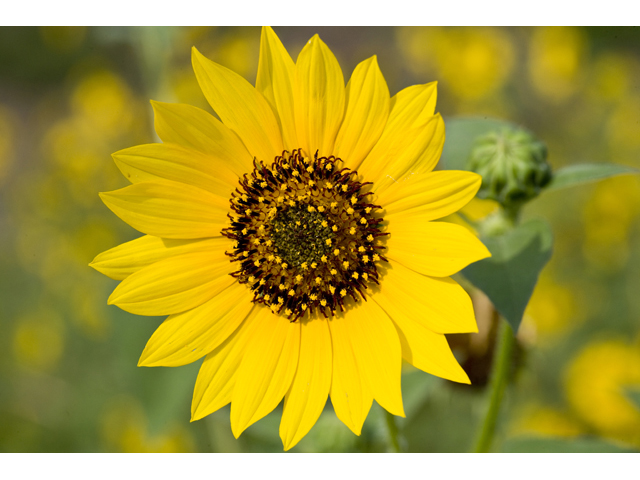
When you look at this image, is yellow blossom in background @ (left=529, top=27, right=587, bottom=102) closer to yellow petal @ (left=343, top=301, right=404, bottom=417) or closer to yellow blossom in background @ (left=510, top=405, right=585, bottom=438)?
yellow blossom in background @ (left=510, top=405, right=585, bottom=438)

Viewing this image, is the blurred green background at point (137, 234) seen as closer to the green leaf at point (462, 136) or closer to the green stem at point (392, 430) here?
the green stem at point (392, 430)

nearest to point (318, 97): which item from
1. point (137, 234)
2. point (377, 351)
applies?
point (377, 351)

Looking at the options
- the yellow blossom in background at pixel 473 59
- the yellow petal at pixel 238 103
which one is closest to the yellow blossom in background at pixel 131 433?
the yellow petal at pixel 238 103

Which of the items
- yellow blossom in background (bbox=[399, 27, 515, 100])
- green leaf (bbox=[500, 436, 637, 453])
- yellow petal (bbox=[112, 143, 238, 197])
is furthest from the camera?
yellow blossom in background (bbox=[399, 27, 515, 100])

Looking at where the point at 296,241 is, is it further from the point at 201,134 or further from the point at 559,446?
the point at 559,446

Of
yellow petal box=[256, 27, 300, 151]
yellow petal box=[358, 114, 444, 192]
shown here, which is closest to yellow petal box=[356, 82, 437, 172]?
yellow petal box=[358, 114, 444, 192]
